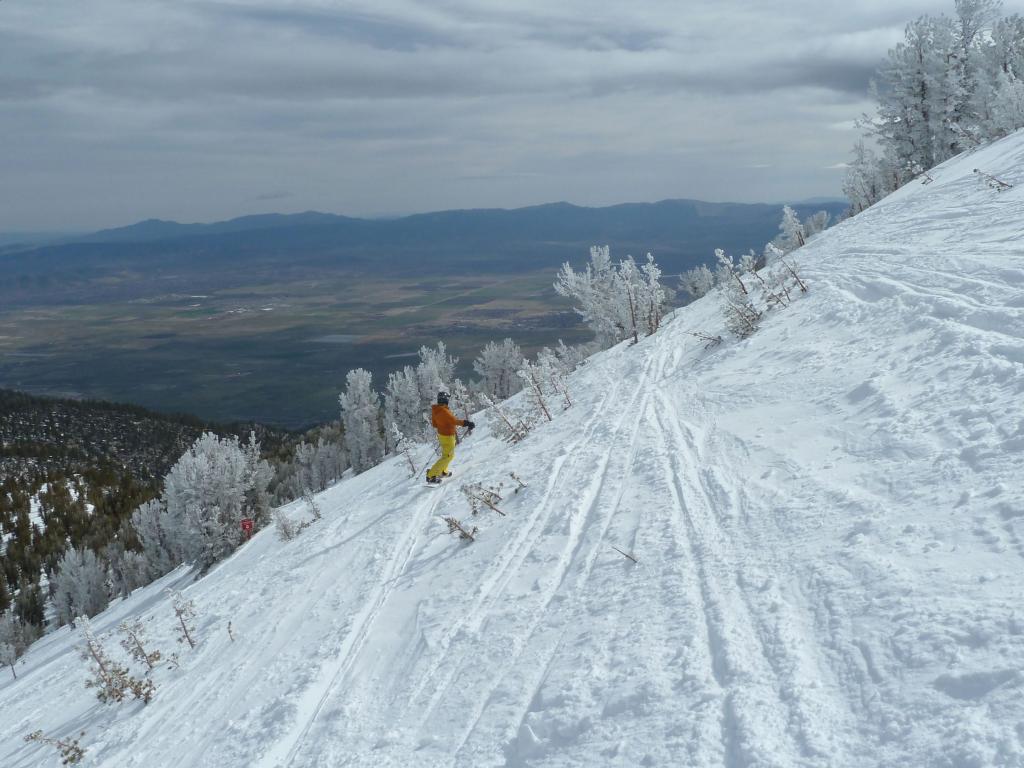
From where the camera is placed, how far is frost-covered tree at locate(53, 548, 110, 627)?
3753cm

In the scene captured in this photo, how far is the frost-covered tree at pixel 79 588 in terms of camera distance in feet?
123

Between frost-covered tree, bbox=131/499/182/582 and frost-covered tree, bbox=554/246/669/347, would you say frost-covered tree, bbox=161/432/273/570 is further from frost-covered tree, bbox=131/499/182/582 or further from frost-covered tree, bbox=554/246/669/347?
frost-covered tree, bbox=554/246/669/347

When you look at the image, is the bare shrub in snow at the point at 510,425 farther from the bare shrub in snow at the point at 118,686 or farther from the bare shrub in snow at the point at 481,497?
the bare shrub in snow at the point at 118,686

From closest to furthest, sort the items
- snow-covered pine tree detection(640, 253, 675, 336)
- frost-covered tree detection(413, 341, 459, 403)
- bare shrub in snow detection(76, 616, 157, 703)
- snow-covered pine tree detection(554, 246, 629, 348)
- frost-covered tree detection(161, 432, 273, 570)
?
bare shrub in snow detection(76, 616, 157, 703)
snow-covered pine tree detection(640, 253, 675, 336)
frost-covered tree detection(161, 432, 273, 570)
snow-covered pine tree detection(554, 246, 629, 348)
frost-covered tree detection(413, 341, 459, 403)

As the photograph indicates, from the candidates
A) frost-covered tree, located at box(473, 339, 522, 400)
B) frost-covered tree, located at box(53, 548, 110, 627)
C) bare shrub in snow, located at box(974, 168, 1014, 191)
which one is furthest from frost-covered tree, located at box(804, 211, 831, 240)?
frost-covered tree, located at box(53, 548, 110, 627)

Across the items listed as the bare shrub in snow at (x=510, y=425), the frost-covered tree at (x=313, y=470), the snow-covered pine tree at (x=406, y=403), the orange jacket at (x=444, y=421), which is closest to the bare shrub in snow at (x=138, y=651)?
the orange jacket at (x=444, y=421)

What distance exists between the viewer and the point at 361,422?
57062 mm

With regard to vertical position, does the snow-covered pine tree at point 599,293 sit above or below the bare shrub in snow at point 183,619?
above

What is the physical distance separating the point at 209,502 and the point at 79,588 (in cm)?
1889

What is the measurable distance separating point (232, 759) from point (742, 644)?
432cm

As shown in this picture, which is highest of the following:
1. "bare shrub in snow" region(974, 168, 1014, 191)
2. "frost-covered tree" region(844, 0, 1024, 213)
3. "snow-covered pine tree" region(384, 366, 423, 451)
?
"frost-covered tree" region(844, 0, 1024, 213)

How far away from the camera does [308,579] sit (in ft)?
30.0

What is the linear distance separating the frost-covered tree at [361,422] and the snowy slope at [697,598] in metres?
44.4

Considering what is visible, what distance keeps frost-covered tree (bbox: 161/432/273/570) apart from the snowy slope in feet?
44.8
